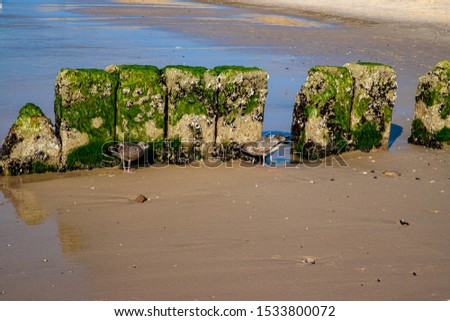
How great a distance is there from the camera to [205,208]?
27.0 feet

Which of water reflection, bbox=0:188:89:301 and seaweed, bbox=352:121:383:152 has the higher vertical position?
seaweed, bbox=352:121:383:152

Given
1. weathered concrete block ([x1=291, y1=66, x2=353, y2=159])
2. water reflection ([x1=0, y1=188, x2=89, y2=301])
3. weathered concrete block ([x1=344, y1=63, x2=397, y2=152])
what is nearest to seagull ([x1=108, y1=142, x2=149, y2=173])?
water reflection ([x1=0, y1=188, x2=89, y2=301])

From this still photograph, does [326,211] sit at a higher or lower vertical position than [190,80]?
lower

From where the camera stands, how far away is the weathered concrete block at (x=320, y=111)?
33.8 feet

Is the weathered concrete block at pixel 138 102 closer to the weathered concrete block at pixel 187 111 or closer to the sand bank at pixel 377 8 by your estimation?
the weathered concrete block at pixel 187 111

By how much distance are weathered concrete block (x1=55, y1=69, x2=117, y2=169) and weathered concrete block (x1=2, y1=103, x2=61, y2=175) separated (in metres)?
0.19

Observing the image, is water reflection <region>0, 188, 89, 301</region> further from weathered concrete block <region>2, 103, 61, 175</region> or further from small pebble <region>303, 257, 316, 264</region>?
small pebble <region>303, 257, 316, 264</region>

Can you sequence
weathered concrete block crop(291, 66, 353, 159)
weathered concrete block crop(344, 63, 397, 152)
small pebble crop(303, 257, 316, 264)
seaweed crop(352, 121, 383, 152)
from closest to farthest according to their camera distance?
small pebble crop(303, 257, 316, 264), weathered concrete block crop(291, 66, 353, 159), weathered concrete block crop(344, 63, 397, 152), seaweed crop(352, 121, 383, 152)

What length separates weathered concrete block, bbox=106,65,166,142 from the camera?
9742mm

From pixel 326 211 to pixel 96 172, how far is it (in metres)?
3.24

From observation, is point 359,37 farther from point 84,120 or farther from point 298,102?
point 84,120

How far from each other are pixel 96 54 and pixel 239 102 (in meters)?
10.9

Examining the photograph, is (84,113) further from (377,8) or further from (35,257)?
(377,8)

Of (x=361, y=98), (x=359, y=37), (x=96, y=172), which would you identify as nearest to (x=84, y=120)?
(x=96, y=172)
